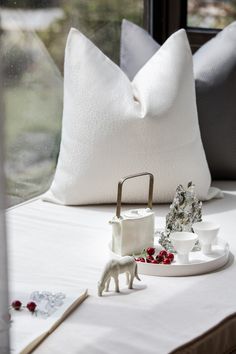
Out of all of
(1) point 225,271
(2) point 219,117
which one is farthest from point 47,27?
(1) point 225,271

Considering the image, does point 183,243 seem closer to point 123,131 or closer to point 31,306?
point 31,306

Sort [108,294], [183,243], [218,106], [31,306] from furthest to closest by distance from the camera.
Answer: [218,106] → [183,243] → [108,294] → [31,306]

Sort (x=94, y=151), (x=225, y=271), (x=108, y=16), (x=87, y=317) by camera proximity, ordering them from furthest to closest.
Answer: (x=108, y=16), (x=94, y=151), (x=225, y=271), (x=87, y=317)

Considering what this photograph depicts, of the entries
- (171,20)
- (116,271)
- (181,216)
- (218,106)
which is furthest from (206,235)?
(171,20)

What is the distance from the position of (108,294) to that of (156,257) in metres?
0.19

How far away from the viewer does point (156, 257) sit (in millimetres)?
1562

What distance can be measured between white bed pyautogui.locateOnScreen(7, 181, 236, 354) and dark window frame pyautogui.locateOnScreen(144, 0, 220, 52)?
3.48ft

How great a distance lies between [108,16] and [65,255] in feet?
3.88

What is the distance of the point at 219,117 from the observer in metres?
2.24

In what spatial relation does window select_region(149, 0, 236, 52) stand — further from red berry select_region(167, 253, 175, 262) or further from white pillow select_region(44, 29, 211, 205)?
red berry select_region(167, 253, 175, 262)

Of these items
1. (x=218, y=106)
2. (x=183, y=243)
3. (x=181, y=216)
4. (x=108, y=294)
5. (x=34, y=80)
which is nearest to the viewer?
(x=108, y=294)

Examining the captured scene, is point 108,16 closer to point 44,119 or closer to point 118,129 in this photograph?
point 44,119

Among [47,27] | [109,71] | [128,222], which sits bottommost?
[128,222]

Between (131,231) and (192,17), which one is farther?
(192,17)
